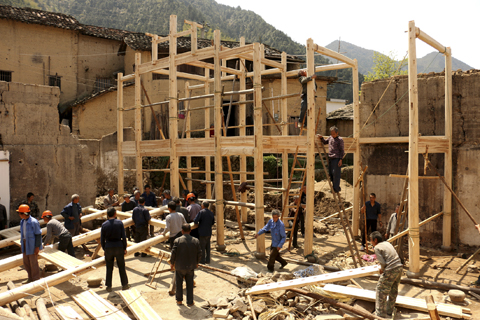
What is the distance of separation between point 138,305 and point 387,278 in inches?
173

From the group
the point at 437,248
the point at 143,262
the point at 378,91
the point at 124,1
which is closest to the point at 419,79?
the point at 378,91

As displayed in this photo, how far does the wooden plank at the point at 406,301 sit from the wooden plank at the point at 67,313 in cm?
449

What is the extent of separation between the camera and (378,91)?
1174cm

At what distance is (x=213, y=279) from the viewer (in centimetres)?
848

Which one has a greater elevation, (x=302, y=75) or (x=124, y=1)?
(x=124, y=1)

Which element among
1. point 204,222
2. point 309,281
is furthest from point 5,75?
point 309,281

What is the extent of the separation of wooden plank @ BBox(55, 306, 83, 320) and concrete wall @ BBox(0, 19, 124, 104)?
22.9 meters

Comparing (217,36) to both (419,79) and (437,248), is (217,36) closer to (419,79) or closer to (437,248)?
(419,79)

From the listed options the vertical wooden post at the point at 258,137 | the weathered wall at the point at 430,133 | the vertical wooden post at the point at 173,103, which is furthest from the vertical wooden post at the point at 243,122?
the weathered wall at the point at 430,133

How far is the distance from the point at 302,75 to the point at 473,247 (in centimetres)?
663

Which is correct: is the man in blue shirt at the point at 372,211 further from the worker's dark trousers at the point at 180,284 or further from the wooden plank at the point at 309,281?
the worker's dark trousers at the point at 180,284

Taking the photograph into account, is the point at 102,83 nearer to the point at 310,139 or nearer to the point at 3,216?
the point at 3,216

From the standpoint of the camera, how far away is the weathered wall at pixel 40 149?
1122cm

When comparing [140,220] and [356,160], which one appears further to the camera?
[356,160]
